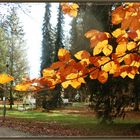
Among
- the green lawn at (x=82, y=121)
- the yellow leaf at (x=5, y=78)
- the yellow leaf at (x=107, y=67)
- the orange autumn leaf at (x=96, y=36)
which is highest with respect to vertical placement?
the orange autumn leaf at (x=96, y=36)

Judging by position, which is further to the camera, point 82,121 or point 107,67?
point 82,121

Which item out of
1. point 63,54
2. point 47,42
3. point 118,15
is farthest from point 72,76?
point 118,15

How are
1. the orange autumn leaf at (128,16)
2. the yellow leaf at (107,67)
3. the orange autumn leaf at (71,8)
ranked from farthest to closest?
the orange autumn leaf at (71,8) → the yellow leaf at (107,67) → the orange autumn leaf at (128,16)

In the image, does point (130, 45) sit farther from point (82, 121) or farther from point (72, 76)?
point (82, 121)

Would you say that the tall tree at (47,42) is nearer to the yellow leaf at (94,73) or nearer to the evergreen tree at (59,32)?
the evergreen tree at (59,32)

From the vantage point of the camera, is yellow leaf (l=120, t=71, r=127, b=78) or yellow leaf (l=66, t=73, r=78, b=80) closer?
yellow leaf (l=66, t=73, r=78, b=80)

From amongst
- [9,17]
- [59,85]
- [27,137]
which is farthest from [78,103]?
Result: [9,17]

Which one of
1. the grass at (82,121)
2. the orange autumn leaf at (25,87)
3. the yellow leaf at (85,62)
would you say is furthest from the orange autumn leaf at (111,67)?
the orange autumn leaf at (25,87)

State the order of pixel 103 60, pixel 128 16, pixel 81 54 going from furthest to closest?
pixel 81 54
pixel 103 60
pixel 128 16

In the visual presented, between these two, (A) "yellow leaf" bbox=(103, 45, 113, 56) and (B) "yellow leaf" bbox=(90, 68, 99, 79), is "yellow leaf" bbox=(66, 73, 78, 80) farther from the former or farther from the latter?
(A) "yellow leaf" bbox=(103, 45, 113, 56)

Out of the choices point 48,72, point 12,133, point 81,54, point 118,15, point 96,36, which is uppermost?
point 118,15

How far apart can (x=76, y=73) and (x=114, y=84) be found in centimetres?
33

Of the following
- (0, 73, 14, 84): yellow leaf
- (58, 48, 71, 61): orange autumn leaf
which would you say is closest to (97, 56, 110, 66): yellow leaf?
(58, 48, 71, 61): orange autumn leaf

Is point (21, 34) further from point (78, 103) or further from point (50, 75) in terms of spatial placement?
point (78, 103)
